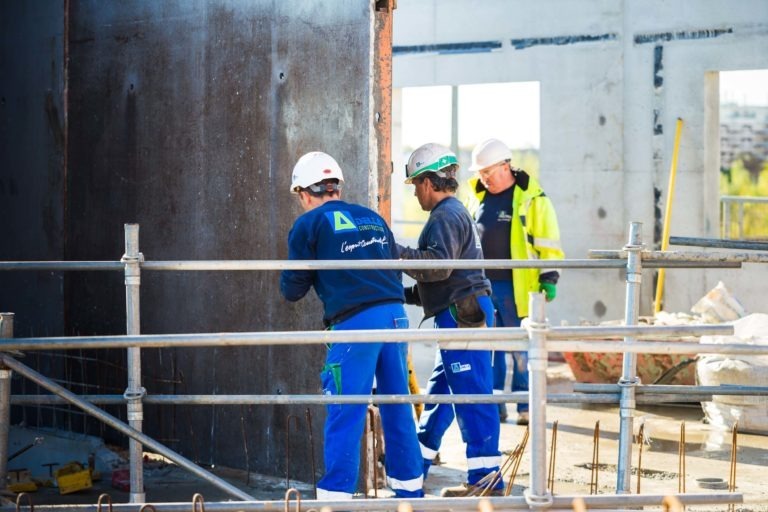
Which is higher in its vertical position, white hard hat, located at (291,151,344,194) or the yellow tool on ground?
white hard hat, located at (291,151,344,194)

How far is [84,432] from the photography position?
29.0 feet

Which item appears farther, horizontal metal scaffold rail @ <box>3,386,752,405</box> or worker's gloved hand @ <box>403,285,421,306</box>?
worker's gloved hand @ <box>403,285,421,306</box>

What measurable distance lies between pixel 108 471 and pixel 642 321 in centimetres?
483

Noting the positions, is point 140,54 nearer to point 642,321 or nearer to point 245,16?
point 245,16

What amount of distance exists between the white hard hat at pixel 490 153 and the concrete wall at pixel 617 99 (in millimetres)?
4364

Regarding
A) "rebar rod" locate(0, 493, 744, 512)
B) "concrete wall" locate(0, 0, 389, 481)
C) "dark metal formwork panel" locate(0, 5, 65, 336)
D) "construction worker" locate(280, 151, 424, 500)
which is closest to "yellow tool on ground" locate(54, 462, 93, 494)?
"concrete wall" locate(0, 0, 389, 481)

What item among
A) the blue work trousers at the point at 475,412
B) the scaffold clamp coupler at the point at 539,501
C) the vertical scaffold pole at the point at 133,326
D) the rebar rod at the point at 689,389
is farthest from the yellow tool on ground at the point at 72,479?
the scaffold clamp coupler at the point at 539,501

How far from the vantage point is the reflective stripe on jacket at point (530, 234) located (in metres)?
9.01

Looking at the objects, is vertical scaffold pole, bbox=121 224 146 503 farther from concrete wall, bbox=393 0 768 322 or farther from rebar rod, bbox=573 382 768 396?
concrete wall, bbox=393 0 768 322

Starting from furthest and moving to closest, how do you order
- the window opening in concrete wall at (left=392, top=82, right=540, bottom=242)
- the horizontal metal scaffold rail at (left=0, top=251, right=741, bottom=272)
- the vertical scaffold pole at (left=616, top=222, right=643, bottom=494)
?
the window opening in concrete wall at (left=392, top=82, right=540, bottom=242), the vertical scaffold pole at (left=616, top=222, right=643, bottom=494), the horizontal metal scaffold rail at (left=0, top=251, right=741, bottom=272)

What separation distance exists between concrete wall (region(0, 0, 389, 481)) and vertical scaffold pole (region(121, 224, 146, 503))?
1.68 m

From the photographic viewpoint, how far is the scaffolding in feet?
15.0

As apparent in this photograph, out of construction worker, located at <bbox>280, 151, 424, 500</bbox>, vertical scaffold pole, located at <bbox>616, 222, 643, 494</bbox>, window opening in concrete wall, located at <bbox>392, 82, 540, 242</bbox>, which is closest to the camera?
vertical scaffold pole, located at <bbox>616, 222, 643, 494</bbox>

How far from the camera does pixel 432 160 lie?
22.8 feet
